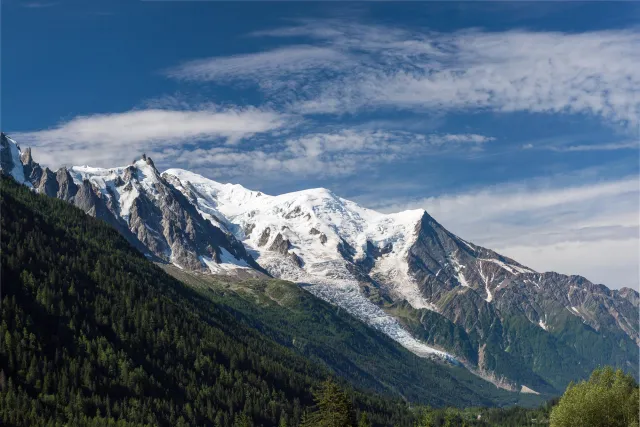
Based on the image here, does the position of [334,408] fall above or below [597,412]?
below

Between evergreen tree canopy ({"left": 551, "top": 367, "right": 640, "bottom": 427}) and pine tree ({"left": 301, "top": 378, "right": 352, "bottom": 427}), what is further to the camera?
evergreen tree canopy ({"left": 551, "top": 367, "right": 640, "bottom": 427})

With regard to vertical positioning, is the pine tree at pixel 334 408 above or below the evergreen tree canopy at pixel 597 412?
below

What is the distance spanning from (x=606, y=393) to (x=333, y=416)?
57.1m

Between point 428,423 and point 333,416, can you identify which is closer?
point 333,416

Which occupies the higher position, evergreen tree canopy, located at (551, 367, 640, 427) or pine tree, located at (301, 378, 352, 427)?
evergreen tree canopy, located at (551, 367, 640, 427)

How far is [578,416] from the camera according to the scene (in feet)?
492

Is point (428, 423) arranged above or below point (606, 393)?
below

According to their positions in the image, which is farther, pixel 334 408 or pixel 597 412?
pixel 597 412

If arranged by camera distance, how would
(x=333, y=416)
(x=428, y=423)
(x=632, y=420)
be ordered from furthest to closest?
(x=428, y=423), (x=632, y=420), (x=333, y=416)

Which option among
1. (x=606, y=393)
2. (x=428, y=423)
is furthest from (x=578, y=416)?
(x=428, y=423)

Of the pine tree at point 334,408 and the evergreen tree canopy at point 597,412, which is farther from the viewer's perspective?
the evergreen tree canopy at point 597,412

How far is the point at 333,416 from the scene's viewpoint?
135625 millimetres

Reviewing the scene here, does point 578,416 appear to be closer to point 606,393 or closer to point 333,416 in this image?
point 606,393

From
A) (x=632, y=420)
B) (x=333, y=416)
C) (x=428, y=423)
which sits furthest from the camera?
(x=428, y=423)
